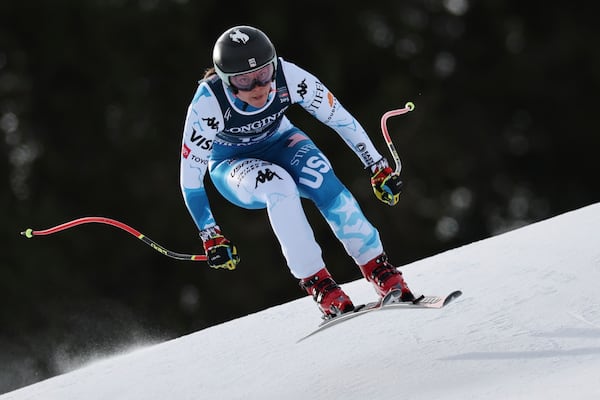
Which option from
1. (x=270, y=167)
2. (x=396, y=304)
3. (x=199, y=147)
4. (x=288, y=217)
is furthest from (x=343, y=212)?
(x=199, y=147)

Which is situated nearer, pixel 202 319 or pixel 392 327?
pixel 392 327

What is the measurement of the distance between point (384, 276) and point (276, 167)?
857 millimetres

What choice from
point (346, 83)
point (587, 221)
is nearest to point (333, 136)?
point (346, 83)

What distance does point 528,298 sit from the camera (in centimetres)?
641

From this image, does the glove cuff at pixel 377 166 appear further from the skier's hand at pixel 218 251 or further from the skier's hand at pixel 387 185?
the skier's hand at pixel 218 251

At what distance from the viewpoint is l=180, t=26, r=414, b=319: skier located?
5.98 meters

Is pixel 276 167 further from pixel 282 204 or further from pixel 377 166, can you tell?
pixel 377 166

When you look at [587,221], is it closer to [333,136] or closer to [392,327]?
[392,327]

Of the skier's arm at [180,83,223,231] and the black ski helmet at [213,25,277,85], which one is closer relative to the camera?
the black ski helmet at [213,25,277,85]

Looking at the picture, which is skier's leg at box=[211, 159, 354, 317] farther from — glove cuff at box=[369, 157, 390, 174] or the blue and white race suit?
glove cuff at box=[369, 157, 390, 174]

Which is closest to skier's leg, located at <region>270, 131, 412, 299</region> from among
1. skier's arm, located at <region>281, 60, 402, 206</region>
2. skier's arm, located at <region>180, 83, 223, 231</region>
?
skier's arm, located at <region>281, 60, 402, 206</region>

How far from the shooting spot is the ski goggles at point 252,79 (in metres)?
5.97

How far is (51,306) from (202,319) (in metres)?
2.55

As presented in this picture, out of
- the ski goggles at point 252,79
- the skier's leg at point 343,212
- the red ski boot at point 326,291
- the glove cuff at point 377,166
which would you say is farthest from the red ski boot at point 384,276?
the ski goggles at point 252,79
